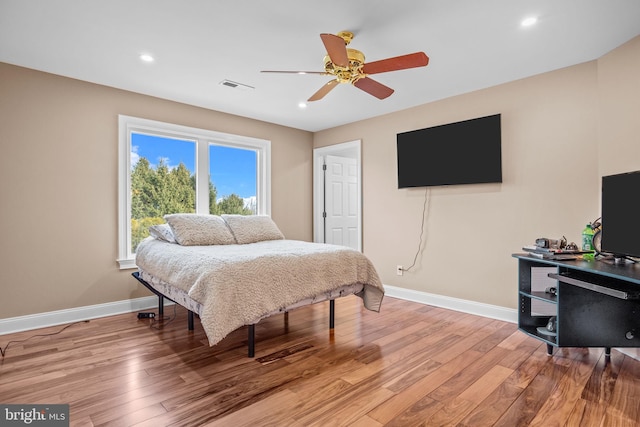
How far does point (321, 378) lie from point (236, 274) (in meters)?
0.88

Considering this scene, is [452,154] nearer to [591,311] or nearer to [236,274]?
[591,311]

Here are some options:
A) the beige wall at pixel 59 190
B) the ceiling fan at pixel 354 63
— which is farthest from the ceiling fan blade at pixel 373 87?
the beige wall at pixel 59 190

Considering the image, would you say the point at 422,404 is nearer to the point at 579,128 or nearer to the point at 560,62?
the point at 579,128

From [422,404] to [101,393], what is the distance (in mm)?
1871

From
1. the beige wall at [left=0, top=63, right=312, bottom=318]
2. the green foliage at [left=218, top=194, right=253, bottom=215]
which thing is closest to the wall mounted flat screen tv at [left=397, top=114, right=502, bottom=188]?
the green foliage at [left=218, top=194, right=253, bottom=215]

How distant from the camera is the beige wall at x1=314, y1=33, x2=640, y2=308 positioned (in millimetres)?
2713

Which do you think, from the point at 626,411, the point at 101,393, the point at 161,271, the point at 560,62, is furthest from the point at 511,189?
the point at 101,393

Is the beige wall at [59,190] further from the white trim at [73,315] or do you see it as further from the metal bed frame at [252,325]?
the metal bed frame at [252,325]

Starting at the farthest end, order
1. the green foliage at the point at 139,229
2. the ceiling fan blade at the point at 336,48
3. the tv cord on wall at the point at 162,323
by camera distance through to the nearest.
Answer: the green foliage at the point at 139,229, the tv cord on wall at the point at 162,323, the ceiling fan blade at the point at 336,48

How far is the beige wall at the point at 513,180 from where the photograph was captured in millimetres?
2713

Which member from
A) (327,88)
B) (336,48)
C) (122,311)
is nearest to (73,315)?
(122,311)

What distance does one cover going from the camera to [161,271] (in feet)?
9.40

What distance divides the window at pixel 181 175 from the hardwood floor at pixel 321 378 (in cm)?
129

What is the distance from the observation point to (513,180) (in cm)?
334
